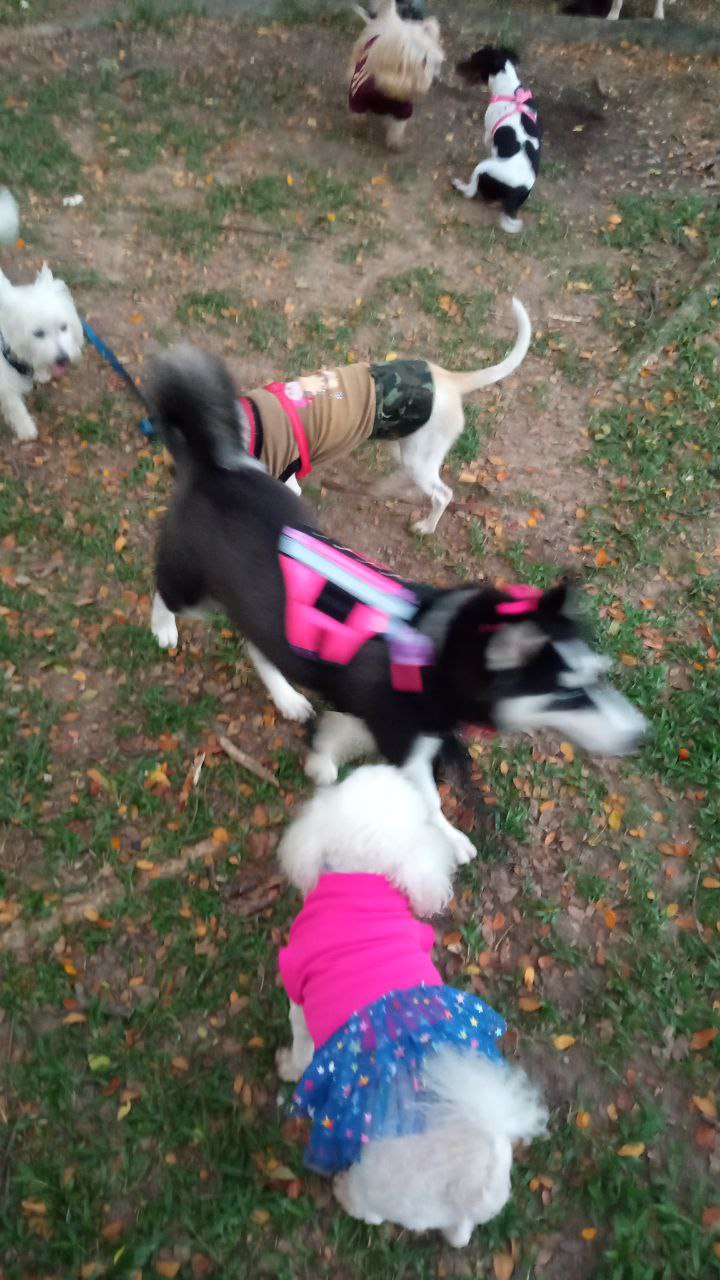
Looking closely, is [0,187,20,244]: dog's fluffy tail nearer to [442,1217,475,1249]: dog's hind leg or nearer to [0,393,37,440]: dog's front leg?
[0,393,37,440]: dog's front leg

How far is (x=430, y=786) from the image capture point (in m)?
2.70

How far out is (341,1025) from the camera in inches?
73.0

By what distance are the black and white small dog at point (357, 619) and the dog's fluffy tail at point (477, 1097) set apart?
0.92m

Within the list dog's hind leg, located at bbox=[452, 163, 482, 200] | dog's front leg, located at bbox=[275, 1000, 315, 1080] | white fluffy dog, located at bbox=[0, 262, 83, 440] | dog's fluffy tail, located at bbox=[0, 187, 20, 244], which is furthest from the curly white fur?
dog's hind leg, located at bbox=[452, 163, 482, 200]

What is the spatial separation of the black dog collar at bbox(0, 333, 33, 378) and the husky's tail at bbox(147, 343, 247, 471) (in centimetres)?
169

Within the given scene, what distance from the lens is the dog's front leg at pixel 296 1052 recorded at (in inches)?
91.0

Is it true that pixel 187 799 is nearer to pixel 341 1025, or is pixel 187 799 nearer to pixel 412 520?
pixel 341 1025

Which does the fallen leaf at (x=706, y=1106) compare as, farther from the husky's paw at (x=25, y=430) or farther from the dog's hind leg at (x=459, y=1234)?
the husky's paw at (x=25, y=430)

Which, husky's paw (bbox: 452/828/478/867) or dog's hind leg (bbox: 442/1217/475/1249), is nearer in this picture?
dog's hind leg (bbox: 442/1217/475/1249)

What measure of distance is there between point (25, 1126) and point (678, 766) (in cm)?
290

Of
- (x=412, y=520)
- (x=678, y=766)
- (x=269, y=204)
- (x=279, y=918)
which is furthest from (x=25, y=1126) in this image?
(x=269, y=204)

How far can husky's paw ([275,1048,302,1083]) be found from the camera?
2.44 meters

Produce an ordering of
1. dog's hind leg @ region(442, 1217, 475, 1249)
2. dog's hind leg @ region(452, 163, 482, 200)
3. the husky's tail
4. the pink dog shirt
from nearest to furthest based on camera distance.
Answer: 1. the pink dog shirt
2. dog's hind leg @ region(442, 1217, 475, 1249)
3. the husky's tail
4. dog's hind leg @ region(452, 163, 482, 200)

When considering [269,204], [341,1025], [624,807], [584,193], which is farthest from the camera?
[584,193]
